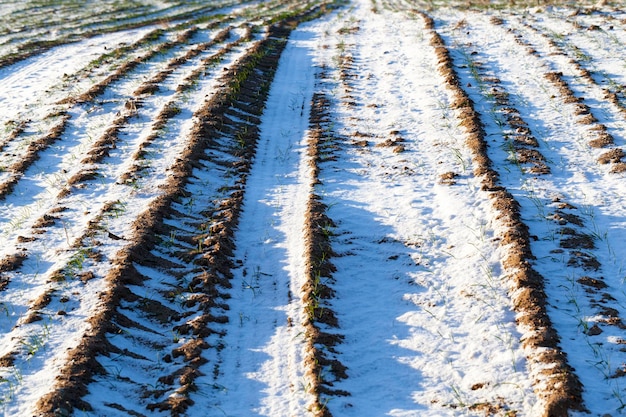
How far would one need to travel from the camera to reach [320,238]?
22.1ft

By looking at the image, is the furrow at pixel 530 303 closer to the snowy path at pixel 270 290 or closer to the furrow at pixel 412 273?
the furrow at pixel 412 273

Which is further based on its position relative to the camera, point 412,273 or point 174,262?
point 174,262

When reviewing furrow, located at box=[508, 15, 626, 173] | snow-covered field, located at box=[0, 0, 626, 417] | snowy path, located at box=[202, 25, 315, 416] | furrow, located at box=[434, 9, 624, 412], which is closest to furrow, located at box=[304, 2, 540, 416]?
snow-covered field, located at box=[0, 0, 626, 417]

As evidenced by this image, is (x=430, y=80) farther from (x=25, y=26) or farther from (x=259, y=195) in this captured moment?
(x=25, y=26)

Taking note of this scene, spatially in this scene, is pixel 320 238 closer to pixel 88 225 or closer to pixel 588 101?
pixel 88 225

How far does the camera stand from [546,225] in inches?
265

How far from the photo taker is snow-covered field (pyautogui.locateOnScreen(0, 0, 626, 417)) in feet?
15.8

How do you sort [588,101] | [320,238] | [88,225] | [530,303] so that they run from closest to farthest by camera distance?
1. [530,303]
2. [320,238]
3. [88,225]
4. [588,101]

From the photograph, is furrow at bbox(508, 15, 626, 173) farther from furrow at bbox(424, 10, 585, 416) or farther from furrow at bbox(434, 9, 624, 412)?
furrow at bbox(424, 10, 585, 416)

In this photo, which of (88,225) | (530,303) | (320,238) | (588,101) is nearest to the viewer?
(530,303)

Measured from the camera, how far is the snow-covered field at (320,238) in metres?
4.82

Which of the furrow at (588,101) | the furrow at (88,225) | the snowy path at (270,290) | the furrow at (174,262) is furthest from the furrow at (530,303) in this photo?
the furrow at (88,225)

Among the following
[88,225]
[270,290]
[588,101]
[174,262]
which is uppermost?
[588,101]

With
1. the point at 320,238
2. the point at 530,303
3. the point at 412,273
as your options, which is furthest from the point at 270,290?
the point at 530,303
